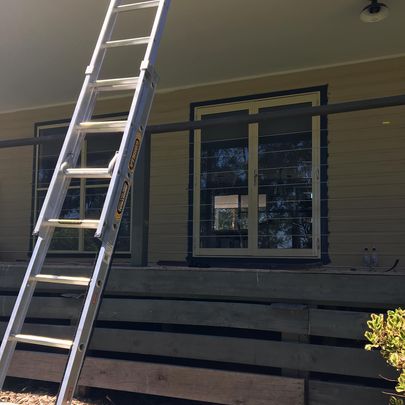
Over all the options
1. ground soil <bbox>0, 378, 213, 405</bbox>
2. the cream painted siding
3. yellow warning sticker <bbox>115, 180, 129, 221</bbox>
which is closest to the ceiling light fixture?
the cream painted siding

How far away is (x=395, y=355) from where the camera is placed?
2.54 meters

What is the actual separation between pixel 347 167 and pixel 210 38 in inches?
85.2

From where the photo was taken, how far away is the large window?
18.9ft

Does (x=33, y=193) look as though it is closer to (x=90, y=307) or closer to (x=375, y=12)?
(x=375, y=12)

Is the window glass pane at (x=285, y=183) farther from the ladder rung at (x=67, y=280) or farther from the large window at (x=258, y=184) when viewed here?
the ladder rung at (x=67, y=280)

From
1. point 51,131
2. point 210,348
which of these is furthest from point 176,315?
point 51,131

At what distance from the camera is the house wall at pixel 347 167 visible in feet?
17.5

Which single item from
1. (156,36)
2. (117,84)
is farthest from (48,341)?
(156,36)

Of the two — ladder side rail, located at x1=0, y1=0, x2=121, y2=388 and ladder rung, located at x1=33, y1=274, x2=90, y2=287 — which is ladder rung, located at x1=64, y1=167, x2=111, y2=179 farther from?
ladder rung, located at x1=33, y1=274, x2=90, y2=287

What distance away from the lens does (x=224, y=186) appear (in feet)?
20.4

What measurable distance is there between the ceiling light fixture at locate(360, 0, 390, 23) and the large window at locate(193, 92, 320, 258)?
4.65ft

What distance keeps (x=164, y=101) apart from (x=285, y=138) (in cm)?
180

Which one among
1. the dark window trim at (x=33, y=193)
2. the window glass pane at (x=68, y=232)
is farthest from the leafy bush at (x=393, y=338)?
the window glass pane at (x=68, y=232)

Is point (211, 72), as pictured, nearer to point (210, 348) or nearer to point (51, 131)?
point (51, 131)
